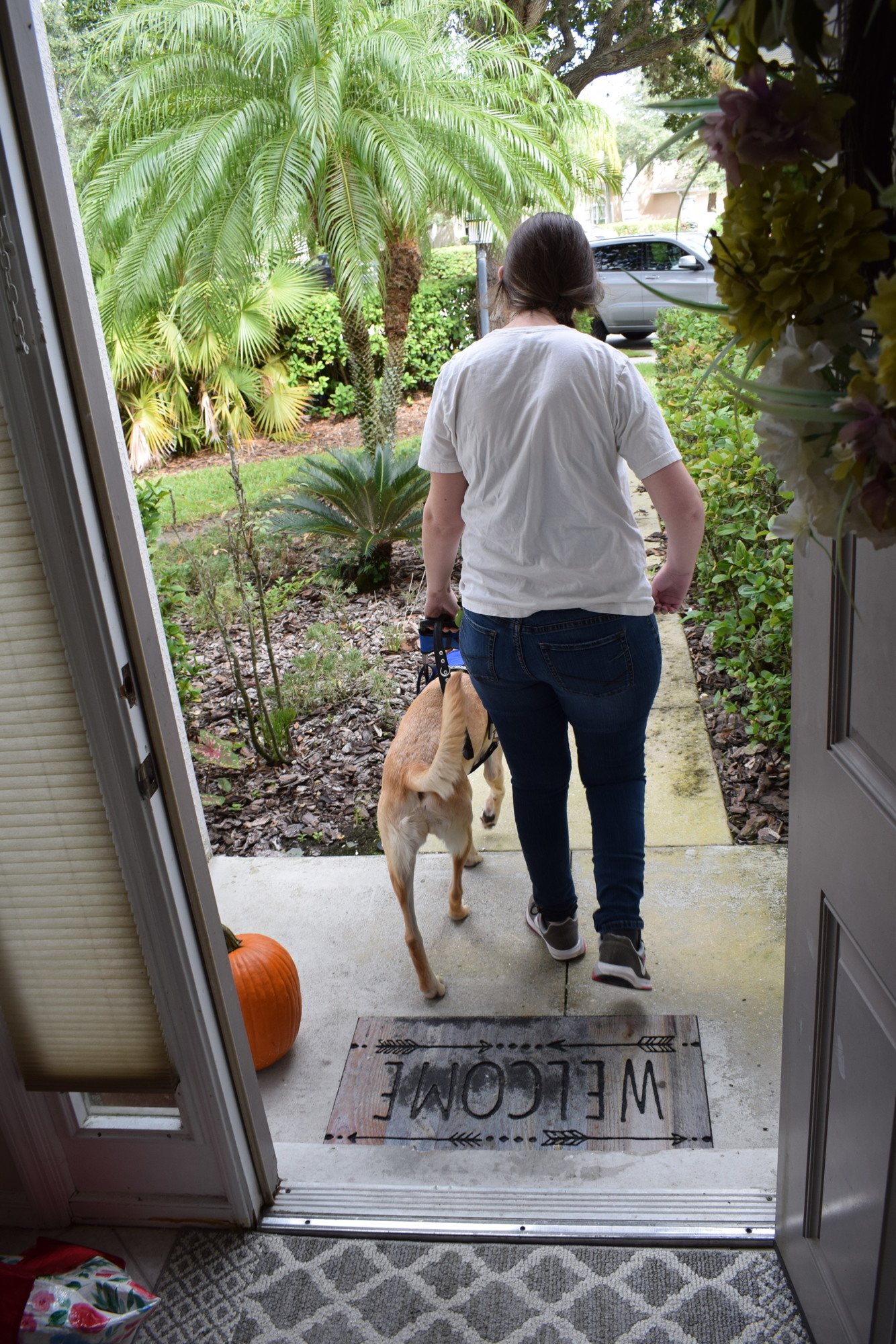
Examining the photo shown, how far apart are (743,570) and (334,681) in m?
2.24

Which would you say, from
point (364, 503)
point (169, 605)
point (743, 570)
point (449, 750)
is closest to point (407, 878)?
point (449, 750)

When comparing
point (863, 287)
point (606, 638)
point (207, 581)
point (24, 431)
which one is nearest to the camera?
point (863, 287)

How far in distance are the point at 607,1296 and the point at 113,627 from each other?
1677mm

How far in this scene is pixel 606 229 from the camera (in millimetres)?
23406

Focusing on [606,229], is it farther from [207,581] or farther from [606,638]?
[606,638]

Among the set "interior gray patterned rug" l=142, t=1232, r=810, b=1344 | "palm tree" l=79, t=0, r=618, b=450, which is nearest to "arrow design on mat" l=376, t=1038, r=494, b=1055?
"interior gray patterned rug" l=142, t=1232, r=810, b=1344

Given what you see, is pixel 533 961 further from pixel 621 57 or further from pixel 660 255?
pixel 660 255

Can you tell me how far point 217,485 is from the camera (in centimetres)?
1105

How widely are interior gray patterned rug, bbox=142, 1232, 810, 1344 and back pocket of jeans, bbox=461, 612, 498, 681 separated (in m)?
1.35

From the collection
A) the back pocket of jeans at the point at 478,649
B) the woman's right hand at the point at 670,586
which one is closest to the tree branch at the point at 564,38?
the woman's right hand at the point at 670,586

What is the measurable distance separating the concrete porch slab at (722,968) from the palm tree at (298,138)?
221 inches

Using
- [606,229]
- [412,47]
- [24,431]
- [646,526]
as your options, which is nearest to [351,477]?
[646,526]

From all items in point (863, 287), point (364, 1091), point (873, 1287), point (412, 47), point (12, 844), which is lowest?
point (364, 1091)

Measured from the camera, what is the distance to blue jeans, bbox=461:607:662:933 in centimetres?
246
